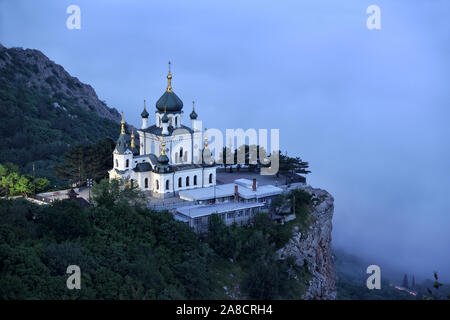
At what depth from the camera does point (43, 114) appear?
238ft

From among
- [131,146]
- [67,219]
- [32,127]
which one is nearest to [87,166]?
[131,146]

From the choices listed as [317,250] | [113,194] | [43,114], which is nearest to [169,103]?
[113,194]

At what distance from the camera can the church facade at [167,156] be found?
131 ft

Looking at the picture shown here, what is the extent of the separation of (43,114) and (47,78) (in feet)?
43.4

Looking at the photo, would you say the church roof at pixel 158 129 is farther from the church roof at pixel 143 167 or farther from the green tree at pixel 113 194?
the green tree at pixel 113 194

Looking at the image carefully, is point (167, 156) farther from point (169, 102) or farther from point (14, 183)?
point (14, 183)

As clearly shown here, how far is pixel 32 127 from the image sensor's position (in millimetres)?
66625

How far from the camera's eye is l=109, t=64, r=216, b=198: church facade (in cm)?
3981

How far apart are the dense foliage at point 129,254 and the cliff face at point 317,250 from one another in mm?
925

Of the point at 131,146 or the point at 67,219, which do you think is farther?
the point at 131,146

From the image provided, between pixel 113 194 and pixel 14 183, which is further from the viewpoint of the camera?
pixel 14 183

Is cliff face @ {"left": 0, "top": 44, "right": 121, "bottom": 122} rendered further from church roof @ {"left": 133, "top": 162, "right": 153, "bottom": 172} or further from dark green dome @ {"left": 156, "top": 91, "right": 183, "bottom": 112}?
church roof @ {"left": 133, "top": 162, "right": 153, "bottom": 172}
